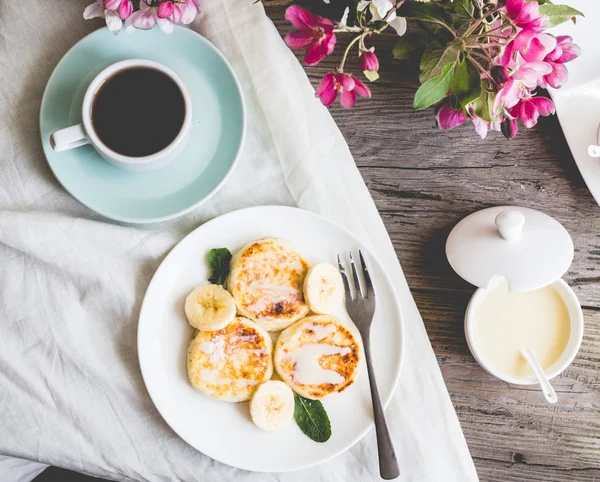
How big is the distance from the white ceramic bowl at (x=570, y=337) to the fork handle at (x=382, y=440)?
0.19 metres

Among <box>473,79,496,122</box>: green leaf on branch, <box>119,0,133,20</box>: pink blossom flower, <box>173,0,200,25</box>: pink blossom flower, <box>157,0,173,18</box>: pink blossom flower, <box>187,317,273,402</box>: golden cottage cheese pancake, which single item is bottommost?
<box>187,317,273,402</box>: golden cottage cheese pancake

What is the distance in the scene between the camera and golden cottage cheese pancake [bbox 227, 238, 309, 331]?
1.02 meters

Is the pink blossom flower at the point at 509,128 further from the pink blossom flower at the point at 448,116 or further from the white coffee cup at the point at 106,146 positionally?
the white coffee cup at the point at 106,146

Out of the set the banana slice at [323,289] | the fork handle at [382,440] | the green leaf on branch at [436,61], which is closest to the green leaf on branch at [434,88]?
the green leaf on branch at [436,61]

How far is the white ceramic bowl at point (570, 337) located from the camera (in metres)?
1.06

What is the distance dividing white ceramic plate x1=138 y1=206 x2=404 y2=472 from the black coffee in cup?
165 millimetres

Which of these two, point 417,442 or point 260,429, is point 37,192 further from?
point 417,442

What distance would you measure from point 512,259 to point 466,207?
0.19 metres

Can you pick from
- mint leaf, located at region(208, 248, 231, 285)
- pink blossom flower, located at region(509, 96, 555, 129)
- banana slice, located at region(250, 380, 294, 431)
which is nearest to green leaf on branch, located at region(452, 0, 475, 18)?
pink blossom flower, located at region(509, 96, 555, 129)

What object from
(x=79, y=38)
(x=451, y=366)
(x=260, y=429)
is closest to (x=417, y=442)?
(x=451, y=366)

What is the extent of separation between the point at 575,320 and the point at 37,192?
0.96 m

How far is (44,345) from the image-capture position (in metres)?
1.05

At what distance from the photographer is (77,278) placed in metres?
1.06

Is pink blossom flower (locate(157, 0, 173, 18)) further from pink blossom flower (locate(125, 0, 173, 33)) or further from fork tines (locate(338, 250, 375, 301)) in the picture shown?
fork tines (locate(338, 250, 375, 301))
